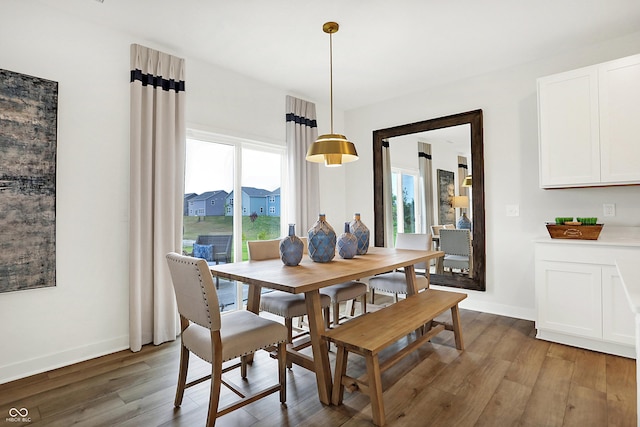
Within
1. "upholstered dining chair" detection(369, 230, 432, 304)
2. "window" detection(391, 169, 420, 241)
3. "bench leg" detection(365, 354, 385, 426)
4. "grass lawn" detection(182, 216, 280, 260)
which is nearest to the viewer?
"bench leg" detection(365, 354, 385, 426)

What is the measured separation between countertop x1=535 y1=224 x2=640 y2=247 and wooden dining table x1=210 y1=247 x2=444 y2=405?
4.76 feet

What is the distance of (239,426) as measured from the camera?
5.84 feet

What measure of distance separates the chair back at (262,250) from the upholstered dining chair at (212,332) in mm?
813

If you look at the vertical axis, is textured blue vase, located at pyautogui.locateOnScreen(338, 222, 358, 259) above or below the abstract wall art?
below

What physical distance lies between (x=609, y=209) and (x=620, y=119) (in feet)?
2.65

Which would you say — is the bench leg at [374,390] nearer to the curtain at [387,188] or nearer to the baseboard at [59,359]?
the baseboard at [59,359]

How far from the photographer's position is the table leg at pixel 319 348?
2016mm

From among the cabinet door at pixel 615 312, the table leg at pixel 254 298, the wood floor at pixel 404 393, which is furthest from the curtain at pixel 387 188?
the table leg at pixel 254 298

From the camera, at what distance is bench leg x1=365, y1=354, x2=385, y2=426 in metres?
1.79

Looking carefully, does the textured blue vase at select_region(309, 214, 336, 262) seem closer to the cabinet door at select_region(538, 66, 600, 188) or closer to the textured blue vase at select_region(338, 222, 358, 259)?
the textured blue vase at select_region(338, 222, 358, 259)

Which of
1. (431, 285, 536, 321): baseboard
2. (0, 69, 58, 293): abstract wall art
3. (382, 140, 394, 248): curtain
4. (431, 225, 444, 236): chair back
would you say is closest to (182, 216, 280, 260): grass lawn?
(0, 69, 58, 293): abstract wall art

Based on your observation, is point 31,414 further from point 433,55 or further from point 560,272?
point 433,55

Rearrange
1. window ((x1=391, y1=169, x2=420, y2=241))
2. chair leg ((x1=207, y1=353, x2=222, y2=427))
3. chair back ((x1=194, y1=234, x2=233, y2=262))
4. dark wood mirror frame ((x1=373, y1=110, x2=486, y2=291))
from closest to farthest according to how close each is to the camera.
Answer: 1. chair leg ((x1=207, y1=353, x2=222, y2=427))
2. chair back ((x1=194, y1=234, x2=233, y2=262))
3. dark wood mirror frame ((x1=373, y1=110, x2=486, y2=291))
4. window ((x1=391, y1=169, x2=420, y2=241))

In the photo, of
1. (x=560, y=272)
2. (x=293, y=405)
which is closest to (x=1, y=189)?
(x=293, y=405)
